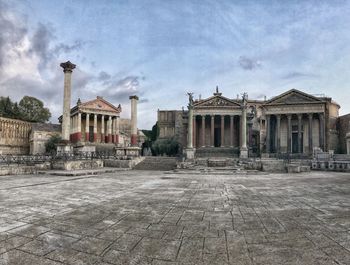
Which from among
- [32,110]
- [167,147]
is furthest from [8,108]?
[167,147]

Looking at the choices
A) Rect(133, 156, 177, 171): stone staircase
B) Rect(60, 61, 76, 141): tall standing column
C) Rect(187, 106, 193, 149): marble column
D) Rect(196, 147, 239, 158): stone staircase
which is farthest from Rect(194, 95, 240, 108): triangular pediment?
Rect(60, 61, 76, 141): tall standing column

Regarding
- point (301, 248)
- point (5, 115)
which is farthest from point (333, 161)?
point (5, 115)

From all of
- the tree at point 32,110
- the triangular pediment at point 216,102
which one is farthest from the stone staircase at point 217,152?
the tree at point 32,110

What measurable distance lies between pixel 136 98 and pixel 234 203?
3748cm

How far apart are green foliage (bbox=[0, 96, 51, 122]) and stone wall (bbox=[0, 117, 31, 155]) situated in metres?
5.26

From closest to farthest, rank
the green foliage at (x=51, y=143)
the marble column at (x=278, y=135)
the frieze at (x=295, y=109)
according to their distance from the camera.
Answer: the frieze at (x=295, y=109) → the marble column at (x=278, y=135) → the green foliage at (x=51, y=143)

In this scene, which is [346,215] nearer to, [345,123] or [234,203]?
[234,203]

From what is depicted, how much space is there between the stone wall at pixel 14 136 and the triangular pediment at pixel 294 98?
55212 millimetres

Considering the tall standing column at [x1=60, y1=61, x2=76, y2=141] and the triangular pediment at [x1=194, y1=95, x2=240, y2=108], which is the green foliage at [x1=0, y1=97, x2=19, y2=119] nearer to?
the tall standing column at [x1=60, y1=61, x2=76, y2=141]

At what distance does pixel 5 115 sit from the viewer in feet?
216

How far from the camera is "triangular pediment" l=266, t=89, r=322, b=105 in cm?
4577

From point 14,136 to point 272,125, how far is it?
55582 millimetres

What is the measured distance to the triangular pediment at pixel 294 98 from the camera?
150ft

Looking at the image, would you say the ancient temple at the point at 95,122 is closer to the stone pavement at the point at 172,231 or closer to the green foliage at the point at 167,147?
the green foliage at the point at 167,147
